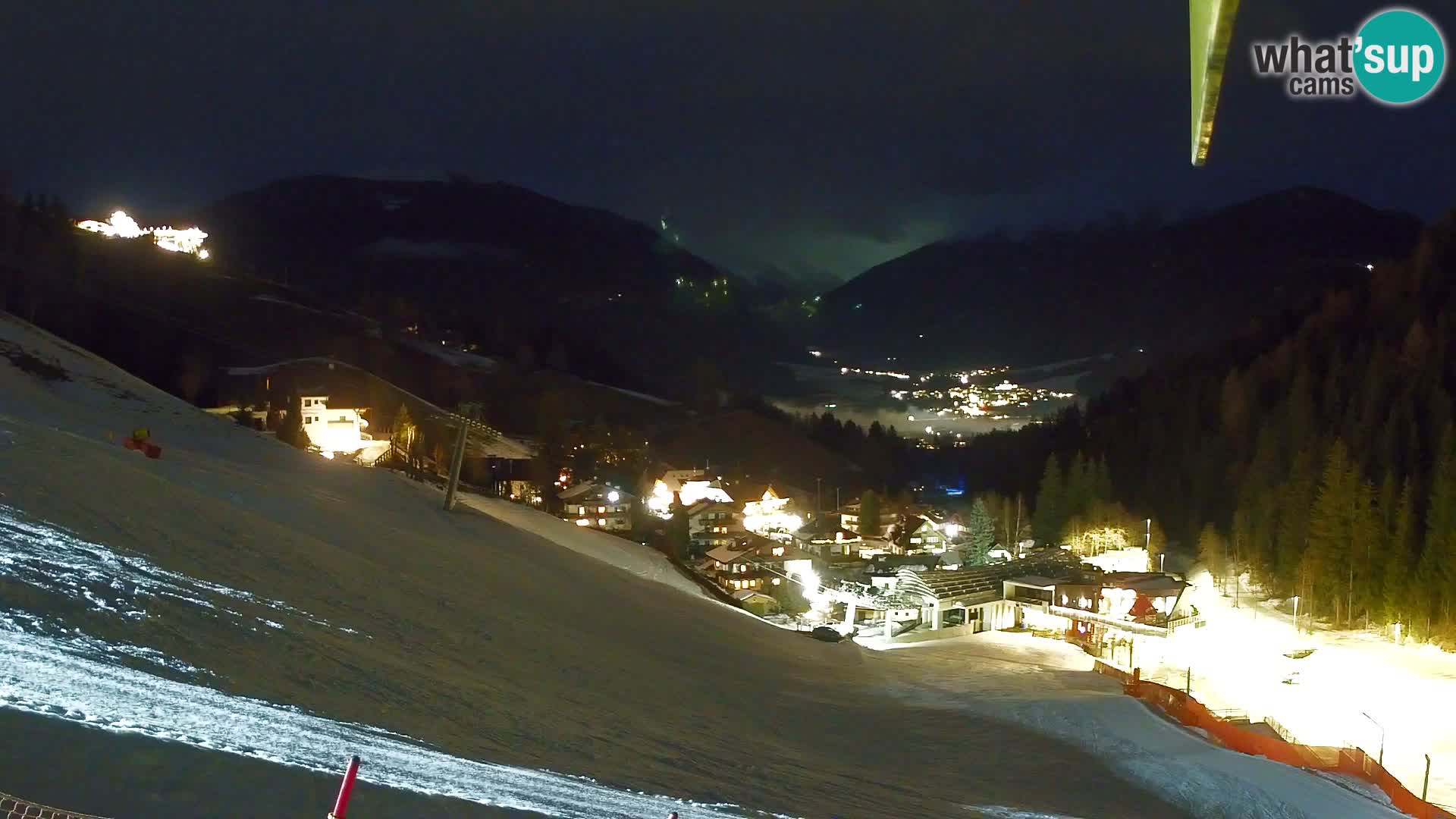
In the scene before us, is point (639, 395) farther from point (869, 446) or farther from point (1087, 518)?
point (1087, 518)

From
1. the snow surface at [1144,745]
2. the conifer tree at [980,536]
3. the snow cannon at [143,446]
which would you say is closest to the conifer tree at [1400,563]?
the snow surface at [1144,745]

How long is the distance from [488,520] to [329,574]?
1098 centimetres

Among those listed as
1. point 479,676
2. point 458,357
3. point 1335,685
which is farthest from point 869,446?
point 479,676

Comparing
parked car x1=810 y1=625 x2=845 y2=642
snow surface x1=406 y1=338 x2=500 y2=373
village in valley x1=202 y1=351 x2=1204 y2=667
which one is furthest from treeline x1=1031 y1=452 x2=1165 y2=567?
snow surface x1=406 y1=338 x2=500 y2=373

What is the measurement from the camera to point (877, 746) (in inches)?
501

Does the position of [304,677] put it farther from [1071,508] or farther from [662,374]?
[662,374]

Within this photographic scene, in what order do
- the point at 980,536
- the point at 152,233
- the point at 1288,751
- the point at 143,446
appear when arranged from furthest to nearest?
1. the point at 152,233
2. the point at 980,536
3. the point at 143,446
4. the point at 1288,751

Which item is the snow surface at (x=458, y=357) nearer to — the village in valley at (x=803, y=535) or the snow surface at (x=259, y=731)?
the village in valley at (x=803, y=535)

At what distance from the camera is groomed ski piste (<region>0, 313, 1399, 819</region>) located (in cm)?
631

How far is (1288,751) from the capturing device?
16766 mm

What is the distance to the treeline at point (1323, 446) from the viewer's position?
35.4 meters

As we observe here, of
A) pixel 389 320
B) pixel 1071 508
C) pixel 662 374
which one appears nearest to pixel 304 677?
pixel 1071 508

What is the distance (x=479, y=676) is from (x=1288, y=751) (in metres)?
14.4

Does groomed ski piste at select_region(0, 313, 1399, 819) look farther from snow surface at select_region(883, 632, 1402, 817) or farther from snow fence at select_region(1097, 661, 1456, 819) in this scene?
snow fence at select_region(1097, 661, 1456, 819)
